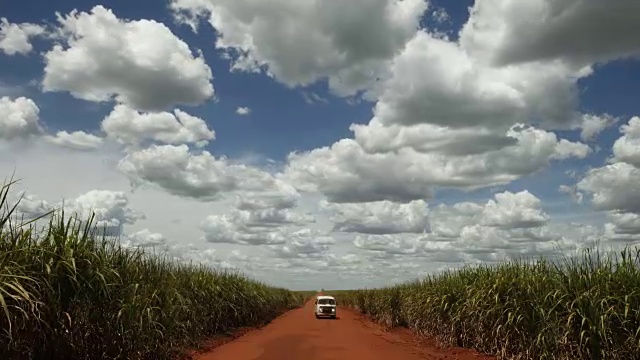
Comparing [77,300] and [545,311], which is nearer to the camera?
[77,300]

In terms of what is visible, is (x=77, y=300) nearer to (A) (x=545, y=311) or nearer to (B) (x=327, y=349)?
(A) (x=545, y=311)

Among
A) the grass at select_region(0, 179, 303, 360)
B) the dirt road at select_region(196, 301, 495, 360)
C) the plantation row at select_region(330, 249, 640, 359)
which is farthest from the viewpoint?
the dirt road at select_region(196, 301, 495, 360)

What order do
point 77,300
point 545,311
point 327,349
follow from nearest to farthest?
point 77,300 → point 545,311 → point 327,349

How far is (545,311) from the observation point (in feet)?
42.9

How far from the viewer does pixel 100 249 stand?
11.1 metres

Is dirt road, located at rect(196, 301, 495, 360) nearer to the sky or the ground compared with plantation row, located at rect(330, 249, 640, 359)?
nearer to the ground

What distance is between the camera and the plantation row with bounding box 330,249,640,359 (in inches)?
443

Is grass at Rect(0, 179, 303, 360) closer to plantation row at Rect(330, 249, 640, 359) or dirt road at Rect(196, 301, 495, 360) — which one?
dirt road at Rect(196, 301, 495, 360)

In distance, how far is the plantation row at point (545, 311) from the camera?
36.9 ft

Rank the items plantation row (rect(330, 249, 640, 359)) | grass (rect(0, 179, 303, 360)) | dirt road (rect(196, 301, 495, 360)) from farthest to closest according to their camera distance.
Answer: dirt road (rect(196, 301, 495, 360)) < plantation row (rect(330, 249, 640, 359)) < grass (rect(0, 179, 303, 360))

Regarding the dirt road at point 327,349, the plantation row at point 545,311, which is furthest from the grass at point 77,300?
the plantation row at point 545,311

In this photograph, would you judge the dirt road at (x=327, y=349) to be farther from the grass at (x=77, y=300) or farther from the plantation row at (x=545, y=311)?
the grass at (x=77, y=300)

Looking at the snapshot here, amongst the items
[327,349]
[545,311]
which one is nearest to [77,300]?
Answer: [545,311]

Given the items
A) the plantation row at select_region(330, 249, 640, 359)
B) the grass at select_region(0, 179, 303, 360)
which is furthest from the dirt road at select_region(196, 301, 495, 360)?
the grass at select_region(0, 179, 303, 360)
